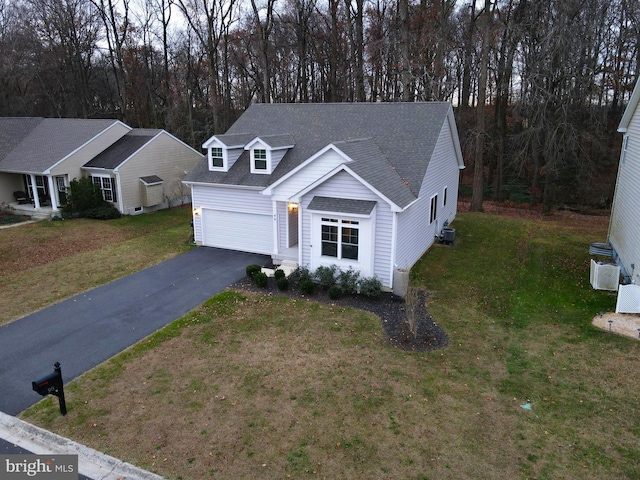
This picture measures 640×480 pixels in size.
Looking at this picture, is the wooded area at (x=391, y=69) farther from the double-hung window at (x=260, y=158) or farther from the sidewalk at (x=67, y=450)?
the sidewalk at (x=67, y=450)

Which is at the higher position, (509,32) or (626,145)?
(509,32)

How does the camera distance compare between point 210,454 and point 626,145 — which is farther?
point 626,145

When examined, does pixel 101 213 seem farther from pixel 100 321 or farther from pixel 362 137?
pixel 362 137

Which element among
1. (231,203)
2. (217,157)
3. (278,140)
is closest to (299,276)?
(231,203)

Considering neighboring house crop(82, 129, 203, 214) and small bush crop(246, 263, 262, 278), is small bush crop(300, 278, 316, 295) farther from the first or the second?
neighboring house crop(82, 129, 203, 214)

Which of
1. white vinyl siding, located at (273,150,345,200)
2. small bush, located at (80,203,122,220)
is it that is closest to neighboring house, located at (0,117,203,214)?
small bush, located at (80,203,122,220)

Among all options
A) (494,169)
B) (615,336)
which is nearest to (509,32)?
(494,169)

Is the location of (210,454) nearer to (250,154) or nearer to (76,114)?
(250,154)
